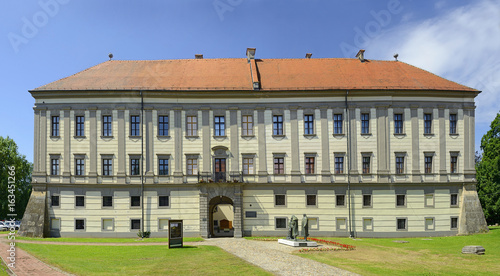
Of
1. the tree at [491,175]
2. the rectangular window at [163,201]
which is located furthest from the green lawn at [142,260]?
the tree at [491,175]

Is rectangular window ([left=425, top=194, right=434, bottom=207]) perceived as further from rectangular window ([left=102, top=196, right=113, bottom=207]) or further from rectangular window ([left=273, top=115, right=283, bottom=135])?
rectangular window ([left=102, top=196, right=113, bottom=207])

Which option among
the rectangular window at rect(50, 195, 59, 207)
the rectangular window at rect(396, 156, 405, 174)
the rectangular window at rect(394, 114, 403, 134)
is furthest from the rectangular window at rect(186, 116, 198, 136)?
the rectangular window at rect(396, 156, 405, 174)

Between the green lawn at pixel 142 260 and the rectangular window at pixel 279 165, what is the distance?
12.0 metres

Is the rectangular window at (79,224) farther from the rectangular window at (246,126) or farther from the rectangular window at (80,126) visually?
the rectangular window at (246,126)

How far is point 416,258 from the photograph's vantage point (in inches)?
982

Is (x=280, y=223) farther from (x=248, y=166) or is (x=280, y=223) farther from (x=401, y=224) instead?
(x=401, y=224)

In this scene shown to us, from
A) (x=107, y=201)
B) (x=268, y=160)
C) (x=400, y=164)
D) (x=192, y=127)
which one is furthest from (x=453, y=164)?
(x=107, y=201)

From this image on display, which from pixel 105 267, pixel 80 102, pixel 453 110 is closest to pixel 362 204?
pixel 453 110

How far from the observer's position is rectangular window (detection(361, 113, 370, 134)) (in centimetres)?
3988

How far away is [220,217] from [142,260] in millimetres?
38078

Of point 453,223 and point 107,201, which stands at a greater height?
point 107,201

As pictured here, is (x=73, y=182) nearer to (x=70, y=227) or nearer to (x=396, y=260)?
(x=70, y=227)

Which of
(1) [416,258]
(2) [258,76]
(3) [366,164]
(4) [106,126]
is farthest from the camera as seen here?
(2) [258,76]

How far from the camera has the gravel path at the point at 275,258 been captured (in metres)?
19.9
